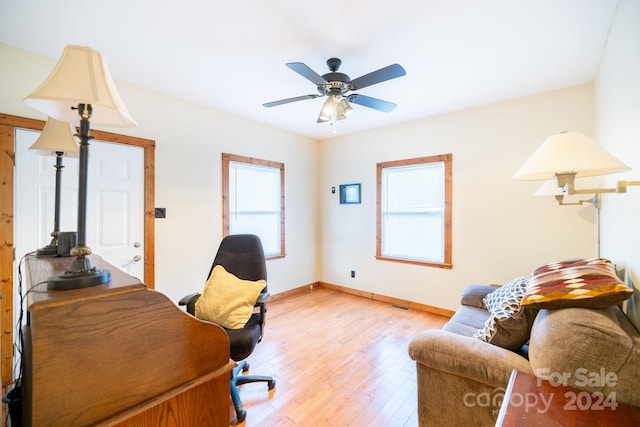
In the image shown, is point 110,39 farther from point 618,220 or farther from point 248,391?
point 618,220

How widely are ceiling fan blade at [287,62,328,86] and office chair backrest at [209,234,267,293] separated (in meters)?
1.36

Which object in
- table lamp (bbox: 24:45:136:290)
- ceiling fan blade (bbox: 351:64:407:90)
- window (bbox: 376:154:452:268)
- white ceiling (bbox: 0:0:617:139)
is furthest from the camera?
window (bbox: 376:154:452:268)

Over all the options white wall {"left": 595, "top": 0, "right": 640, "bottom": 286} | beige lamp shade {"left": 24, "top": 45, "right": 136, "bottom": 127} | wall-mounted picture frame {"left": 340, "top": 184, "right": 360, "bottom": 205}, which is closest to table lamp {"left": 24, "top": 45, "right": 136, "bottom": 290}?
beige lamp shade {"left": 24, "top": 45, "right": 136, "bottom": 127}

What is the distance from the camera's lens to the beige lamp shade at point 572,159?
109 cm

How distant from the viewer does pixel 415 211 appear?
377cm

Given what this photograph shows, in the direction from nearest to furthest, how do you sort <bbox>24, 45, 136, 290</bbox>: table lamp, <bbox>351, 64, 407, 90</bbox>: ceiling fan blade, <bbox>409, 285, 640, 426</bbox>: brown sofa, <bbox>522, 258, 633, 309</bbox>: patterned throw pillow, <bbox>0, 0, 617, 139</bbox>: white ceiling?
1. <bbox>24, 45, 136, 290</bbox>: table lamp
2. <bbox>409, 285, 640, 426</bbox>: brown sofa
3. <bbox>522, 258, 633, 309</bbox>: patterned throw pillow
4. <bbox>0, 0, 617, 139</bbox>: white ceiling
5. <bbox>351, 64, 407, 90</bbox>: ceiling fan blade

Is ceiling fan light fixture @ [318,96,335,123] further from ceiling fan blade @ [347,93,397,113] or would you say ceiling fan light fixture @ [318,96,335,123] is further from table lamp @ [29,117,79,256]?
table lamp @ [29,117,79,256]

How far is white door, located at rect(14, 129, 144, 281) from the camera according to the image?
7.07ft

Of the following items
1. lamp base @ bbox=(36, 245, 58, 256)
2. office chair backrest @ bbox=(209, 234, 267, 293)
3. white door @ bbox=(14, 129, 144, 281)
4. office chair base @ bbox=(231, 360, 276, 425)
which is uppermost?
white door @ bbox=(14, 129, 144, 281)

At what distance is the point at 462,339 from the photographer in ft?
4.81

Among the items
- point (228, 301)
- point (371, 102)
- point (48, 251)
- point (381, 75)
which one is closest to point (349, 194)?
point (371, 102)

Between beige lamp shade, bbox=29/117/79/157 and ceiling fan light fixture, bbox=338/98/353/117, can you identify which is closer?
beige lamp shade, bbox=29/117/79/157

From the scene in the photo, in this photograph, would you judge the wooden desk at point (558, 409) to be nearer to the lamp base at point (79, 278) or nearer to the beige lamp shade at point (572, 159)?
the beige lamp shade at point (572, 159)

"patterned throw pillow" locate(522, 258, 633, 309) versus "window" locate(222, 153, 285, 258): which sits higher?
"window" locate(222, 153, 285, 258)
